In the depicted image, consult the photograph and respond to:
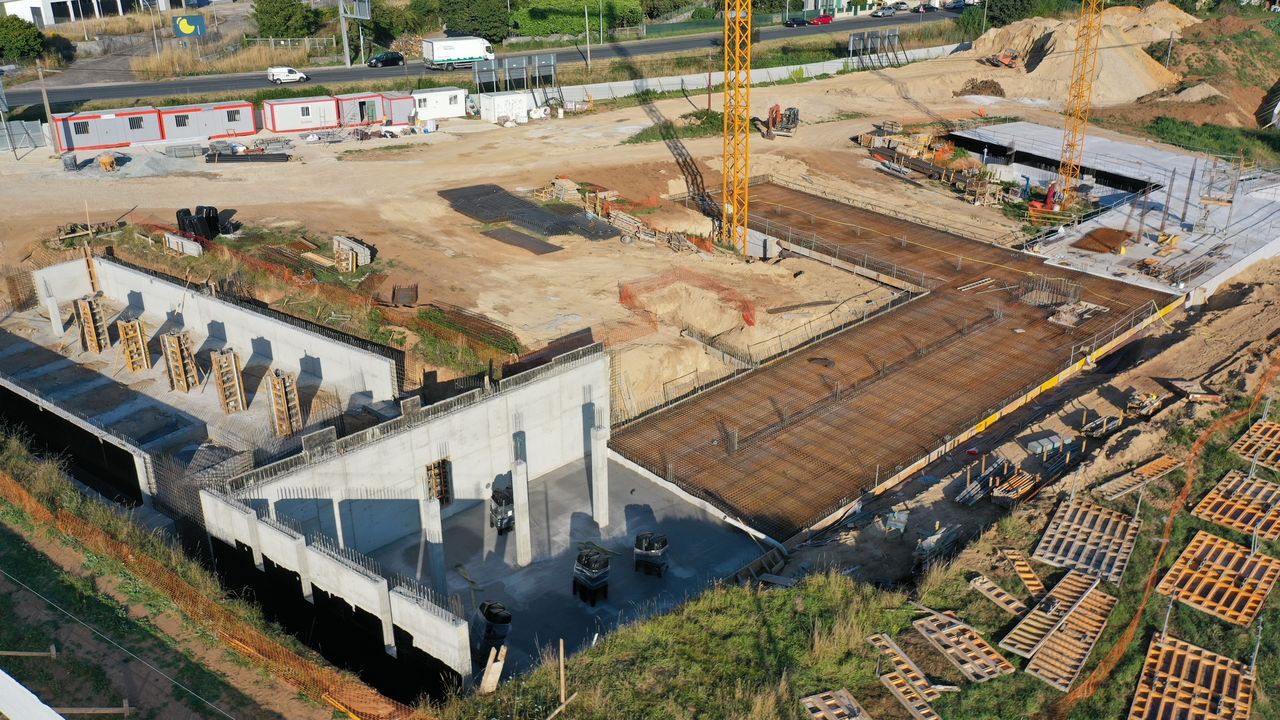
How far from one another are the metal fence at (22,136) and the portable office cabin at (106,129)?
1582 mm

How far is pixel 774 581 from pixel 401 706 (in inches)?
390

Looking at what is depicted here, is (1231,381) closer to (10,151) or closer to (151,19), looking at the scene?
(10,151)

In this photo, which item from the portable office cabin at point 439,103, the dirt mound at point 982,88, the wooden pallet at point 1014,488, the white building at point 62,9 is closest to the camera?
the wooden pallet at point 1014,488

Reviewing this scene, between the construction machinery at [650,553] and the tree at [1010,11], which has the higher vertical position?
the tree at [1010,11]

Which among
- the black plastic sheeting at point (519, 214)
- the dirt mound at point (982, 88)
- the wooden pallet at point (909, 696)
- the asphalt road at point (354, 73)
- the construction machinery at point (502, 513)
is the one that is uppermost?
the asphalt road at point (354, 73)

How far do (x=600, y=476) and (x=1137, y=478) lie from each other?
50.0 feet

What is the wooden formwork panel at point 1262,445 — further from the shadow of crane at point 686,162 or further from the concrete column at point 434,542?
the shadow of crane at point 686,162

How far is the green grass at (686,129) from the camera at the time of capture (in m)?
63.5

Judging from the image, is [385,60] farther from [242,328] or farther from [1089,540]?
[1089,540]

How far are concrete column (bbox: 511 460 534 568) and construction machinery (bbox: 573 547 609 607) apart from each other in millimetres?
1968

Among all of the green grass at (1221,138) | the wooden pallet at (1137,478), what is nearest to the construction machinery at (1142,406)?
the wooden pallet at (1137,478)

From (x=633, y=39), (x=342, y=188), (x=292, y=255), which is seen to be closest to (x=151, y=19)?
(x=633, y=39)

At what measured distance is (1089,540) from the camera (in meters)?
25.8

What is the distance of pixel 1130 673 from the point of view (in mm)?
21703
